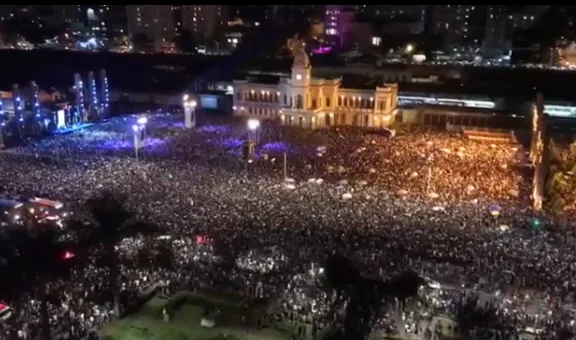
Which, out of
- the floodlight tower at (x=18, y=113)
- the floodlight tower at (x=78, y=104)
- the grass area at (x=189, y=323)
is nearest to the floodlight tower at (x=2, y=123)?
the floodlight tower at (x=18, y=113)

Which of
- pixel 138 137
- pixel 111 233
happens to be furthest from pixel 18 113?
pixel 111 233

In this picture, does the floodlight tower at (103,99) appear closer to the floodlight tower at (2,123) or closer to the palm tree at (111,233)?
the floodlight tower at (2,123)

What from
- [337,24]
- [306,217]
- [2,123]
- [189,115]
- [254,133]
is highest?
[337,24]

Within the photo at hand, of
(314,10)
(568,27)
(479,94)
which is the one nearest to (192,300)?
(479,94)

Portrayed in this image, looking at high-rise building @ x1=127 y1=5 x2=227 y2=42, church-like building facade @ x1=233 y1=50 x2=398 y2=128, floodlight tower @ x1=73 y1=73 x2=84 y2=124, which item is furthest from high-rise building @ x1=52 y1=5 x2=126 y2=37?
church-like building facade @ x1=233 y1=50 x2=398 y2=128

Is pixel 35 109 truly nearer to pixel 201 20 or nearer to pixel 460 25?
pixel 201 20
